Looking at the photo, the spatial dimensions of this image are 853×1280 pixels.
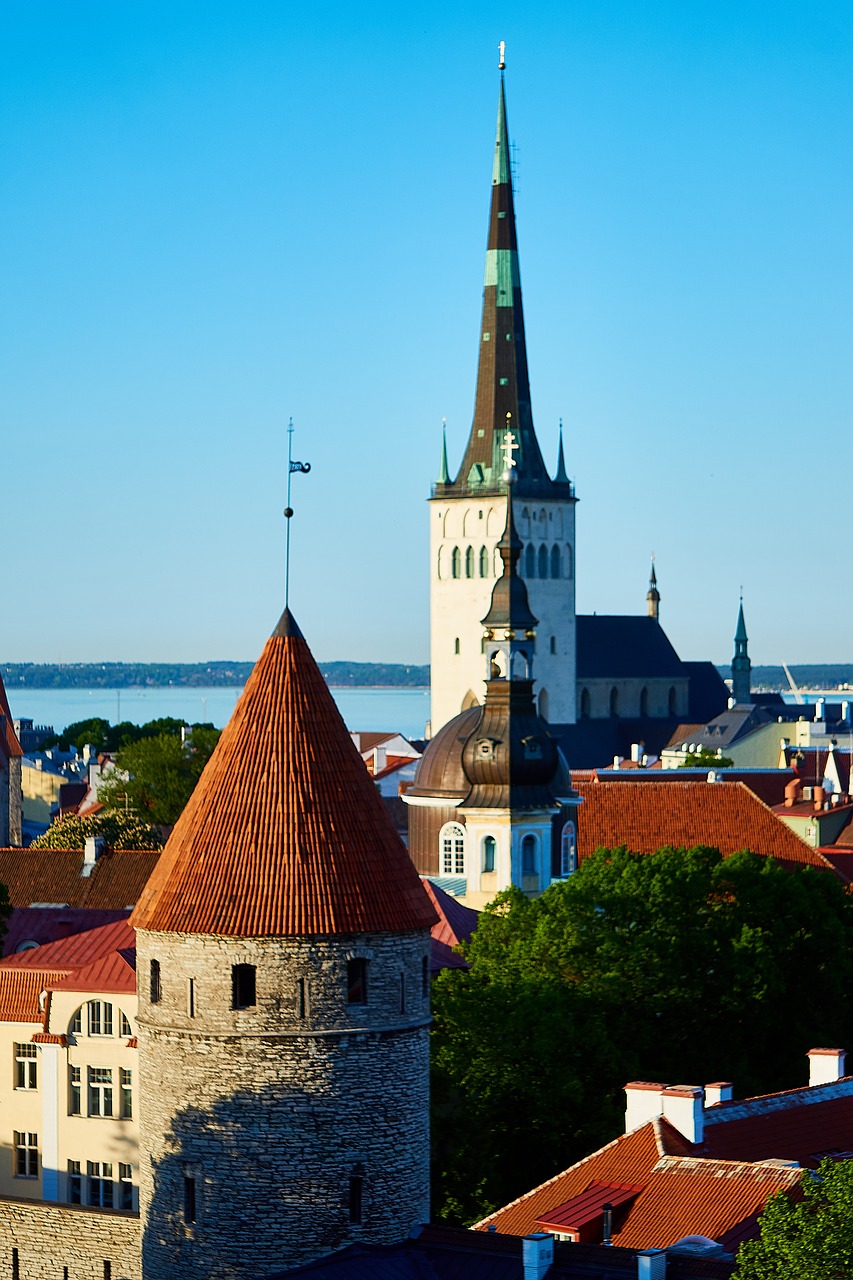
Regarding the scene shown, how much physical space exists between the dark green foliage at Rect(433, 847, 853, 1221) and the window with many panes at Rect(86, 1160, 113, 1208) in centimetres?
563

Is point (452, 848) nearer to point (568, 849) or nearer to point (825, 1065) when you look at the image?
point (568, 849)

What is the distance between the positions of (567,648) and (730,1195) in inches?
4271

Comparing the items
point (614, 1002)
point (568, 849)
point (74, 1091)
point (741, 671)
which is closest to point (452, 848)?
point (568, 849)

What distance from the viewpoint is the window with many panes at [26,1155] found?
44.2 m

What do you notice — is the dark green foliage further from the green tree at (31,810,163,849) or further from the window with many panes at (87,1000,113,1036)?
the green tree at (31,810,163,849)

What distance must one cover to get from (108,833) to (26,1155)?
110 feet

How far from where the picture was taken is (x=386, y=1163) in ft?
98.8

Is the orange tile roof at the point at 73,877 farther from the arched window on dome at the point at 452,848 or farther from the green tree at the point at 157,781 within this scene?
the green tree at the point at 157,781

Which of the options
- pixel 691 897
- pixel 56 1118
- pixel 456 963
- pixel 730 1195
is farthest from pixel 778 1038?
pixel 730 1195

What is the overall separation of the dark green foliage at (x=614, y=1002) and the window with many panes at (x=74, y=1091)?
20.1ft

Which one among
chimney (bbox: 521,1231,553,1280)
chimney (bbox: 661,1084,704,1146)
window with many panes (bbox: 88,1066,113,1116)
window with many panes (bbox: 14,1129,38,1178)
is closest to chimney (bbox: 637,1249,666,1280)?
chimney (bbox: 521,1231,553,1280)

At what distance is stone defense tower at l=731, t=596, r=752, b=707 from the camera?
171 meters

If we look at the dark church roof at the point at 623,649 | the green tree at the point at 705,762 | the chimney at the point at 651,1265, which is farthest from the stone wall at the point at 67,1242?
the dark church roof at the point at 623,649

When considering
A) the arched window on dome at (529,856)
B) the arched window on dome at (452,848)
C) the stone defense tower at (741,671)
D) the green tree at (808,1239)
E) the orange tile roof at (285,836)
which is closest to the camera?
the green tree at (808,1239)
